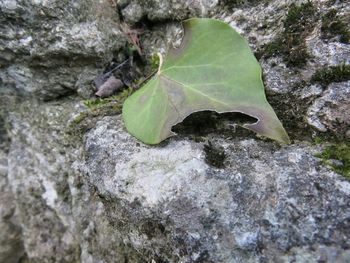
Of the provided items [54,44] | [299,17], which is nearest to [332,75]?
[299,17]

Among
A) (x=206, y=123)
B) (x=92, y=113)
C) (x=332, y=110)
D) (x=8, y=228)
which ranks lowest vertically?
(x=8, y=228)

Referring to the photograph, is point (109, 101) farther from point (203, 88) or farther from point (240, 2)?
point (240, 2)

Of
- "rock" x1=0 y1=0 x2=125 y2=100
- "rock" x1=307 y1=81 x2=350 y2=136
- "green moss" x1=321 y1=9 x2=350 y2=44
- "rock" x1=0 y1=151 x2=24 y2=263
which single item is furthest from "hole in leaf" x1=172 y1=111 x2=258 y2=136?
"rock" x1=0 y1=151 x2=24 y2=263

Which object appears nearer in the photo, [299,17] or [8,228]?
[299,17]

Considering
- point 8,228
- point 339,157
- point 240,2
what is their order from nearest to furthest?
point 339,157, point 240,2, point 8,228

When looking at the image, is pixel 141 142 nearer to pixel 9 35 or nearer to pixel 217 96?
pixel 217 96

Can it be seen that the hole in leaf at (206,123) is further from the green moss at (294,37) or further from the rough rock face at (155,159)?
the green moss at (294,37)
